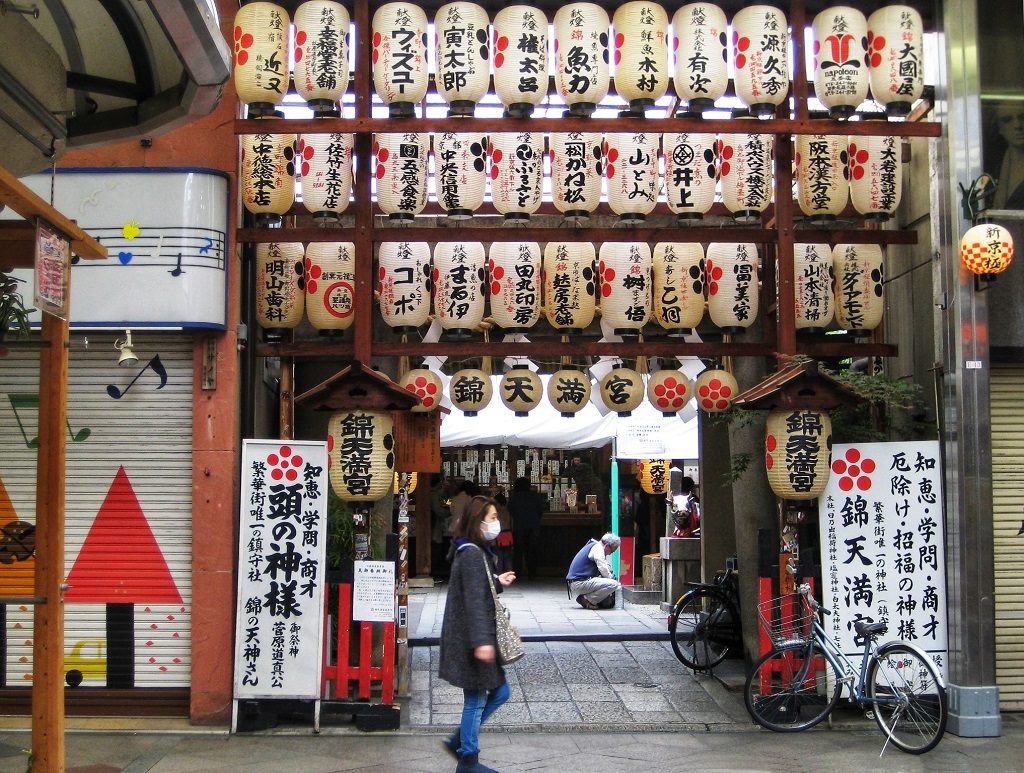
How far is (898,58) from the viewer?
11023 millimetres

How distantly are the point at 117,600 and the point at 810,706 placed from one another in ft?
21.5

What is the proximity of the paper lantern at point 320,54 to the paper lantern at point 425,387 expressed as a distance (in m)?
2.81

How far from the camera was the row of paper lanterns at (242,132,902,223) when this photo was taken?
1133 centimetres

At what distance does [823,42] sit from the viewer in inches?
437

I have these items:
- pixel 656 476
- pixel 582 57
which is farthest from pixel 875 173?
pixel 656 476

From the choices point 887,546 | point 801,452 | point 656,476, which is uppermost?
point 801,452

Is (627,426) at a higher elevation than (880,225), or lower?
lower

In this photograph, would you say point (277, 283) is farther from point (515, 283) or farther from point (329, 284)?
point (515, 283)

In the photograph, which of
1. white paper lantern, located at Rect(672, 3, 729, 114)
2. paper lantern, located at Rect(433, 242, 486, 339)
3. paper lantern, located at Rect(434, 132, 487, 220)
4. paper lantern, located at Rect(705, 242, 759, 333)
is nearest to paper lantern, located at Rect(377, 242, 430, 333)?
paper lantern, located at Rect(433, 242, 486, 339)

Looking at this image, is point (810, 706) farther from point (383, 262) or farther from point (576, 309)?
point (383, 262)

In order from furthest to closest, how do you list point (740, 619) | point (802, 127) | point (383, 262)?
point (740, 619) < point (383, 262) < point (802, 127)

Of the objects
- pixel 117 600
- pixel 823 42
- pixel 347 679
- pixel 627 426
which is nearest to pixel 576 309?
pixel 823 42

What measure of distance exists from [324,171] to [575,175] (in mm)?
2577

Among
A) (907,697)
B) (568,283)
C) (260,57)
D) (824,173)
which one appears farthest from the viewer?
(568,283)
